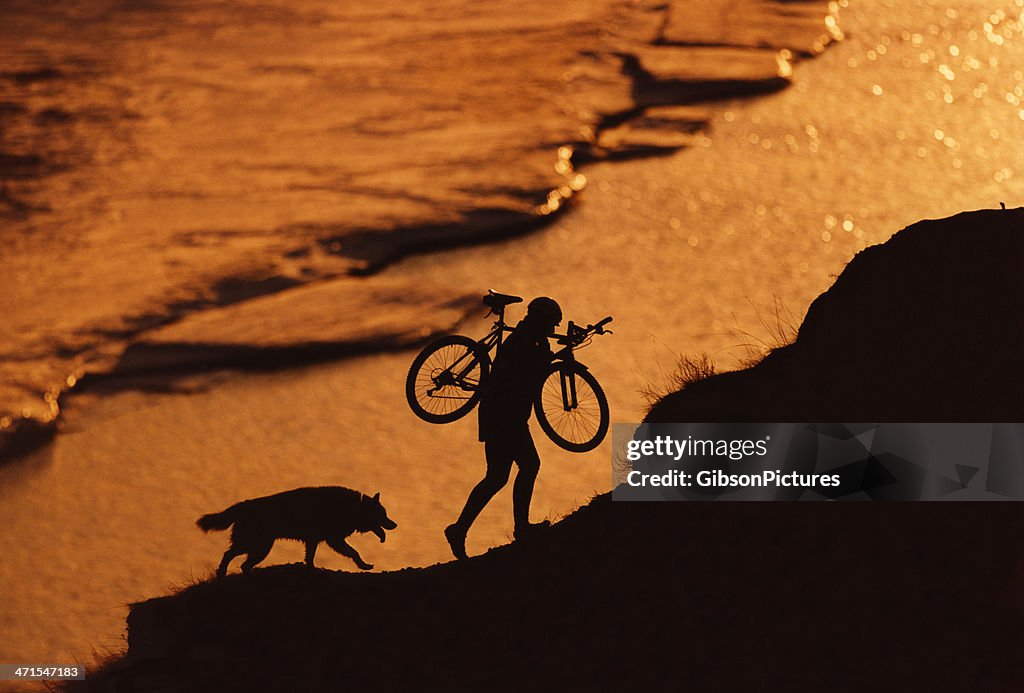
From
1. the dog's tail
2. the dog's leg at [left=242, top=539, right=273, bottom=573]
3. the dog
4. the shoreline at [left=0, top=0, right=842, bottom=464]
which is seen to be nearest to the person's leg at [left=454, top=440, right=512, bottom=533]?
the dog

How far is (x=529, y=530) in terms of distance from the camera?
18.6 feet

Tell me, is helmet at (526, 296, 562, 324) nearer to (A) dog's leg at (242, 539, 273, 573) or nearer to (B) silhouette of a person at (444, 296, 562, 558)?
(B) silhouette of a person at (444, 296, 562, 558)

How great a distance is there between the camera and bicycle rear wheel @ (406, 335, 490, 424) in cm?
525

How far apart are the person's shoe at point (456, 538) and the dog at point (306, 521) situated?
565 mm

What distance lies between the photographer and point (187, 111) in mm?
16422

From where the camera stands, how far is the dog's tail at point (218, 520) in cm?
618

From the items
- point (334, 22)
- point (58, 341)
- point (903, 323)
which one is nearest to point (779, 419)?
point (903, 323)

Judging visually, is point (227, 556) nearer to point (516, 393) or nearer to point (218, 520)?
point (218, 520)

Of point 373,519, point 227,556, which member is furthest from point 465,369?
point 227,556

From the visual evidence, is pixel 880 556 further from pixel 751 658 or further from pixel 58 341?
pixel 58 341

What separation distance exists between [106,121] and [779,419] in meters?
12.5

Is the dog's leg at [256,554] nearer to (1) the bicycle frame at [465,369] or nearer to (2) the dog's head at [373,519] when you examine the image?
(2) the dog's head at [373,519]

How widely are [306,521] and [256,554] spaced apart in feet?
0.97

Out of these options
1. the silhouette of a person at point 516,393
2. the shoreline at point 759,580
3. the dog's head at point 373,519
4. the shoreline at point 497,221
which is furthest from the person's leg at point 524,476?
the shoreline at point 497,221
